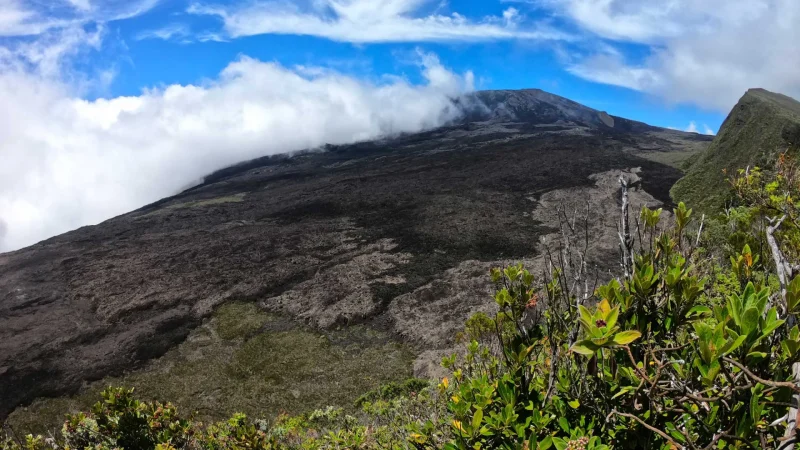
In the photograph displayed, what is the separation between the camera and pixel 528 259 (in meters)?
22.4

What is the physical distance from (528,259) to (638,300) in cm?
2102

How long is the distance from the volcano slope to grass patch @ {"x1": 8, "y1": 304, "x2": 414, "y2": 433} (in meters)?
0.80

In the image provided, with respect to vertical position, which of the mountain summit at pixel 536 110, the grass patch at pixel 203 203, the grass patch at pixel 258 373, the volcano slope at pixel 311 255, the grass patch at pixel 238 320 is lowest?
the grass patch at pixel 258 373

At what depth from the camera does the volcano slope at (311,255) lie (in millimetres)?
18875

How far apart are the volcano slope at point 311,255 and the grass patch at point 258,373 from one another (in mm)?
796

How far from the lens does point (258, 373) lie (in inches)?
634

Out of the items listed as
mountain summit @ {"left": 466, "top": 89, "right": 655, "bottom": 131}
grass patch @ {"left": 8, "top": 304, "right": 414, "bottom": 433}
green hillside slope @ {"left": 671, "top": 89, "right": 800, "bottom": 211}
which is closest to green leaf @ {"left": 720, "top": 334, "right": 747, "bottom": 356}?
grass patch @ {"left": 8, "top": 304, "right": 414, "bottom": 433}

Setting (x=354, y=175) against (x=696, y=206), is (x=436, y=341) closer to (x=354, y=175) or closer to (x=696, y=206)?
(x=696, y=206)

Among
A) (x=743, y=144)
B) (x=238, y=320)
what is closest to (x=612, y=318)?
(x=238, y=320)

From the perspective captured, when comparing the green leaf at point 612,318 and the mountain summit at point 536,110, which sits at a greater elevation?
the mountain summit at point 536,110

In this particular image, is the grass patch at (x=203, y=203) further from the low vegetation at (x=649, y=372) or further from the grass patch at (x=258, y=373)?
the low vegetation at (x=649, y=372)

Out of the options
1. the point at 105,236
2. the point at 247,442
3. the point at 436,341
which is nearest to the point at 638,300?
the point at 247,442

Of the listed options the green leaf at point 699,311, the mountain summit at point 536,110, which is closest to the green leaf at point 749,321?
the green leaf at point 699,311

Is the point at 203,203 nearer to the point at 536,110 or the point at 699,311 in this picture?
the point at 699,311
